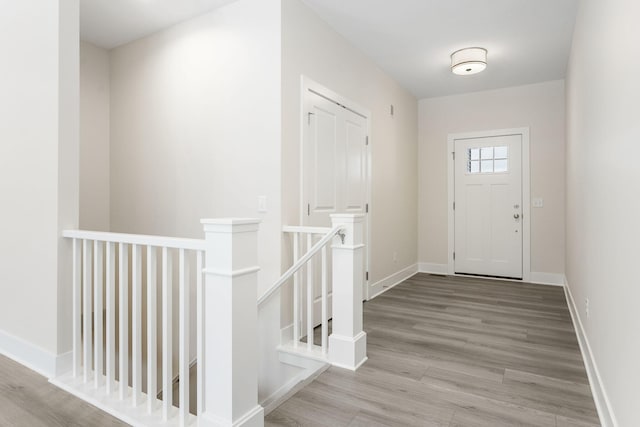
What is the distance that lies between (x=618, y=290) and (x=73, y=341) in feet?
9.10

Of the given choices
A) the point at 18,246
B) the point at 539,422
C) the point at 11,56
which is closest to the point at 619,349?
the point at 539,422

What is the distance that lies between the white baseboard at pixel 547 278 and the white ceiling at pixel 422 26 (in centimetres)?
255

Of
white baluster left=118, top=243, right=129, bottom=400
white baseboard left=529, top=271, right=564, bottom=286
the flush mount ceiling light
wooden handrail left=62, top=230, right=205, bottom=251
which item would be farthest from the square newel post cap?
white baseboard left=529, top=271, right=564, bottom=286

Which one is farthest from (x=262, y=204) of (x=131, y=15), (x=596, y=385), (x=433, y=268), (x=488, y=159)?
(x=488, y=159)

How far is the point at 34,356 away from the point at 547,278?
543cm

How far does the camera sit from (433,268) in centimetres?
559

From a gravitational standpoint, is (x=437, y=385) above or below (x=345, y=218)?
below

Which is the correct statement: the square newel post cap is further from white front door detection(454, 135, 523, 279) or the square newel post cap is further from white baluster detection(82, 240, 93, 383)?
white front door detection(454, 135, 523, 279)

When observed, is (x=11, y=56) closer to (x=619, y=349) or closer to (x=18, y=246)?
(x=18, y=246)

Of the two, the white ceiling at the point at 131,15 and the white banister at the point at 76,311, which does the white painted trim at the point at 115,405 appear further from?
the white ceiling at the point at 131,15

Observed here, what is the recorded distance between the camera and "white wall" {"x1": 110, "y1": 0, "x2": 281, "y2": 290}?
2.83 meters

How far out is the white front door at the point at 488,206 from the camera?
5027mm

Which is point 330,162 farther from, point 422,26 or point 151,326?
point 151,326

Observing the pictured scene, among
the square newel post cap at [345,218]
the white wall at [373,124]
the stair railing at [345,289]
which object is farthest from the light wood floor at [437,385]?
the white wall at [373,124]
